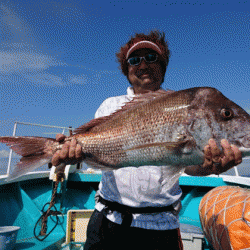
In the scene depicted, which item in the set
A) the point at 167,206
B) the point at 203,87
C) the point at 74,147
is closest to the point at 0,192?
the point at 74,147

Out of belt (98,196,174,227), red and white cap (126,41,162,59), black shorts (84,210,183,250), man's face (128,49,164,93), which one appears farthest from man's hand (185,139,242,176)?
red and white cap (126,41,162,59)

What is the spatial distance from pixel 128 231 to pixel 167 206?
49 centimetres

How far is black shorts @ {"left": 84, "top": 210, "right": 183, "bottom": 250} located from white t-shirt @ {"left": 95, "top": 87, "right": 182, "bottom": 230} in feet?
0.22

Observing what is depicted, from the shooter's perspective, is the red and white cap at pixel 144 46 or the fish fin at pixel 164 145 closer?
the fish fin at pixel 164 145

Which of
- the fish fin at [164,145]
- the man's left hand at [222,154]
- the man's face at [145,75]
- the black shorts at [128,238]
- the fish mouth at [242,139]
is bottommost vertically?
the black shorts at [128,238]

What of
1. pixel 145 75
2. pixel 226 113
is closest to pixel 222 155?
pixel 226 113

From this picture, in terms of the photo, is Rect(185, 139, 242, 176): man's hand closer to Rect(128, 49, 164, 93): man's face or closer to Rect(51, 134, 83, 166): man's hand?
Rect(51, 134, 83, 166): man's hand

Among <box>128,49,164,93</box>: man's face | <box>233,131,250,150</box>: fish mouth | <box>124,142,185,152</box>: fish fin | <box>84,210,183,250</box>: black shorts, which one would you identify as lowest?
<box>84,210,183,250</box>: black shorts

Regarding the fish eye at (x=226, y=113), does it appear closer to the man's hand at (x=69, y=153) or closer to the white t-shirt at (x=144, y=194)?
the white t-shirt at (x=144, y=194)

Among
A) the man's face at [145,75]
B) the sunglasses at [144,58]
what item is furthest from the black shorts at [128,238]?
the sunglasses at [144,58]

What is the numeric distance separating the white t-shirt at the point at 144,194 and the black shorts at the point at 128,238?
0.07 metres

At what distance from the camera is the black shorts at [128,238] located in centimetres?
207

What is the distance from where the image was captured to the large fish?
1637 mm

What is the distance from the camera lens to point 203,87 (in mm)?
1806
